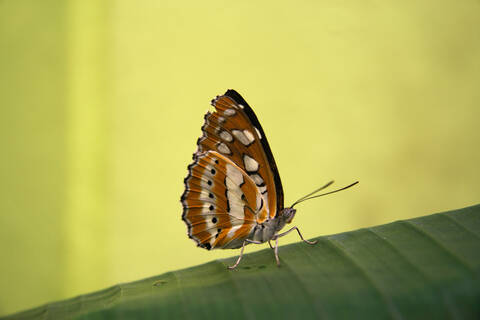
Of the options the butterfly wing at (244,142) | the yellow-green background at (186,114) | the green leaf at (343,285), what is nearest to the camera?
the green leaf at (343,285)

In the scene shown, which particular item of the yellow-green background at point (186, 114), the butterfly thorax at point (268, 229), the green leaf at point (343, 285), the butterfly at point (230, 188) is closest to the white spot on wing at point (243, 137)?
the butterfly at point (230, 188)

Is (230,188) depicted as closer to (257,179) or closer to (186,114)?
(257,179)

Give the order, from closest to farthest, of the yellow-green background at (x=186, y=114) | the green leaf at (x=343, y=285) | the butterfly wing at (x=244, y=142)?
the green leaf at (x=343, y=285)
the butterfly wing at (x=244, y=142)
the yellow-green background at (x=186, y=114)

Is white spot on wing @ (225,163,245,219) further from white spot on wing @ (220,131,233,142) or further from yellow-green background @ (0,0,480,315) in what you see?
yellow-green background @ (0,0,480,315)

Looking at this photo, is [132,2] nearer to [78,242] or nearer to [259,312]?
[78,242]

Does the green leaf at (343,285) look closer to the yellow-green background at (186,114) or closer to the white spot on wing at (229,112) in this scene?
the white spot on wing at (229,112)

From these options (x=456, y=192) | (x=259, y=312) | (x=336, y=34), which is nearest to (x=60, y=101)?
(x=336, y=34)

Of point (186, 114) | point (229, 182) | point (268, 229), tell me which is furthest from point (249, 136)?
point (186, 114)
